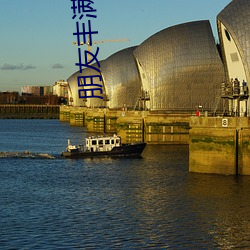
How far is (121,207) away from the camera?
38156 mm

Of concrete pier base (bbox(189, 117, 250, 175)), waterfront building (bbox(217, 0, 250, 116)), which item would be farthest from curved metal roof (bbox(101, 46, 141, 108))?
concrete pier base (bbox(189, 117, 250, 175))

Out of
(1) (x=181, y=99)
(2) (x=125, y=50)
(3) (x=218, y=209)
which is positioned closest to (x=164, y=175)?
(3) (x=218, y=209)

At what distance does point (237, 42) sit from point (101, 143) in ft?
57.0

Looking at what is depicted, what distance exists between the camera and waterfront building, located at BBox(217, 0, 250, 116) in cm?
5616

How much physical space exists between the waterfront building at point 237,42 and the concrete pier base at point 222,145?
6444 mm

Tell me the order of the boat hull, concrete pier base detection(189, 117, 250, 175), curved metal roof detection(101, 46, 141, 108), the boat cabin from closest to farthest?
concrete pier base detection(189, 117, 250, 175) < the boat hull < the boat cabin < curved metal roof detection(101, 46, 141, 108)

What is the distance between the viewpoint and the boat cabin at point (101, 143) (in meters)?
65.8

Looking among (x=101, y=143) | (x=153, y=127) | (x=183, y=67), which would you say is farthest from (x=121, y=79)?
(x=101, y=143)

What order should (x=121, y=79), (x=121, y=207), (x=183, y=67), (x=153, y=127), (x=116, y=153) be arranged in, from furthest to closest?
(x=121, y=79), (x=183, y=67), (x=153, y=127), (x=116, y=153), (x=121, y=207)

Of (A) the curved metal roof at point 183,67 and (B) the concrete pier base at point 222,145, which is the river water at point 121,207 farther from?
(A) the curved metal roof at point 183,67

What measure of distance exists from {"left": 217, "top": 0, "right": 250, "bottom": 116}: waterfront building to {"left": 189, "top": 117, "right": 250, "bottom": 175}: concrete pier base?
6444mm

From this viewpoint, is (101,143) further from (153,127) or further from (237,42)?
(153,127)

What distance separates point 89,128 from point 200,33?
43.3m

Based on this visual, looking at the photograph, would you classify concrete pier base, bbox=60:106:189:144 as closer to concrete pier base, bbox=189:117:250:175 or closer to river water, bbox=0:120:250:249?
river water, bbox=0:120:250:249
